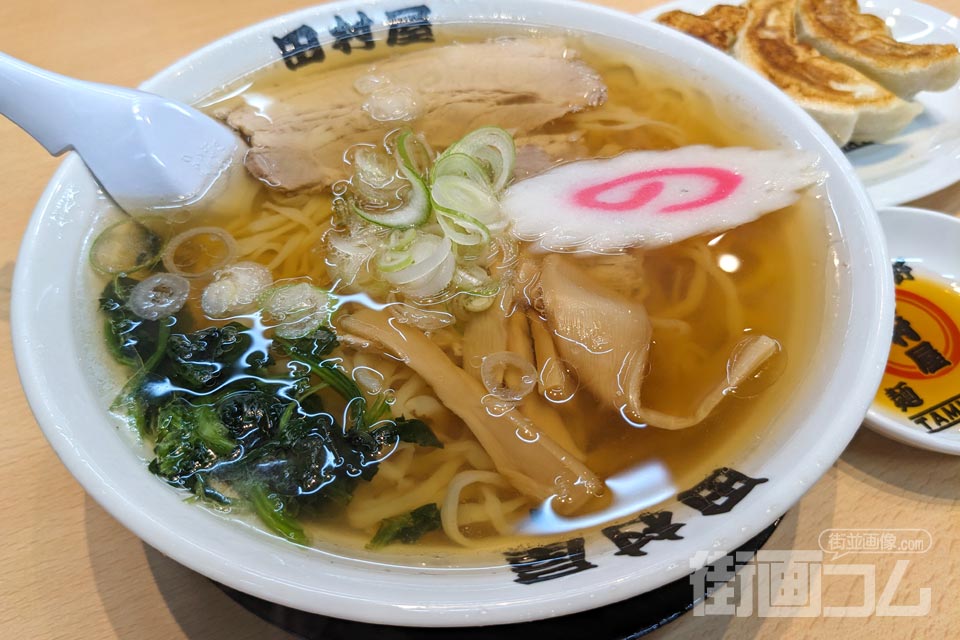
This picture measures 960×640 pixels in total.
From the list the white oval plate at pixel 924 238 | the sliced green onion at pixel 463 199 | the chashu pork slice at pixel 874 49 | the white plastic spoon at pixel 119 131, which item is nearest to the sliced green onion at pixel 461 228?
the sliced green onion at pixel 463 199

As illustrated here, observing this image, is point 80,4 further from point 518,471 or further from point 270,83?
point 518,471

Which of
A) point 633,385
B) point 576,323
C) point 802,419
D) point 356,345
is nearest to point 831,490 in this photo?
point 802,419

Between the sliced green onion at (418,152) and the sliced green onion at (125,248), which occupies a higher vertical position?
the sliced green onion at (418,152)

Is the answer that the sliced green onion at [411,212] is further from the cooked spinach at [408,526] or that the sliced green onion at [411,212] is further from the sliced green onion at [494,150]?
the cooked spinach at [408,526]

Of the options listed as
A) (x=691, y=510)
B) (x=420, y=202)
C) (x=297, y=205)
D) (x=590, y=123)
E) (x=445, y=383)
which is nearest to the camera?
(x=691, y=510)

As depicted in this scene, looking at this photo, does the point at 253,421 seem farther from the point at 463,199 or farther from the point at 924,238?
the point at 924,238
